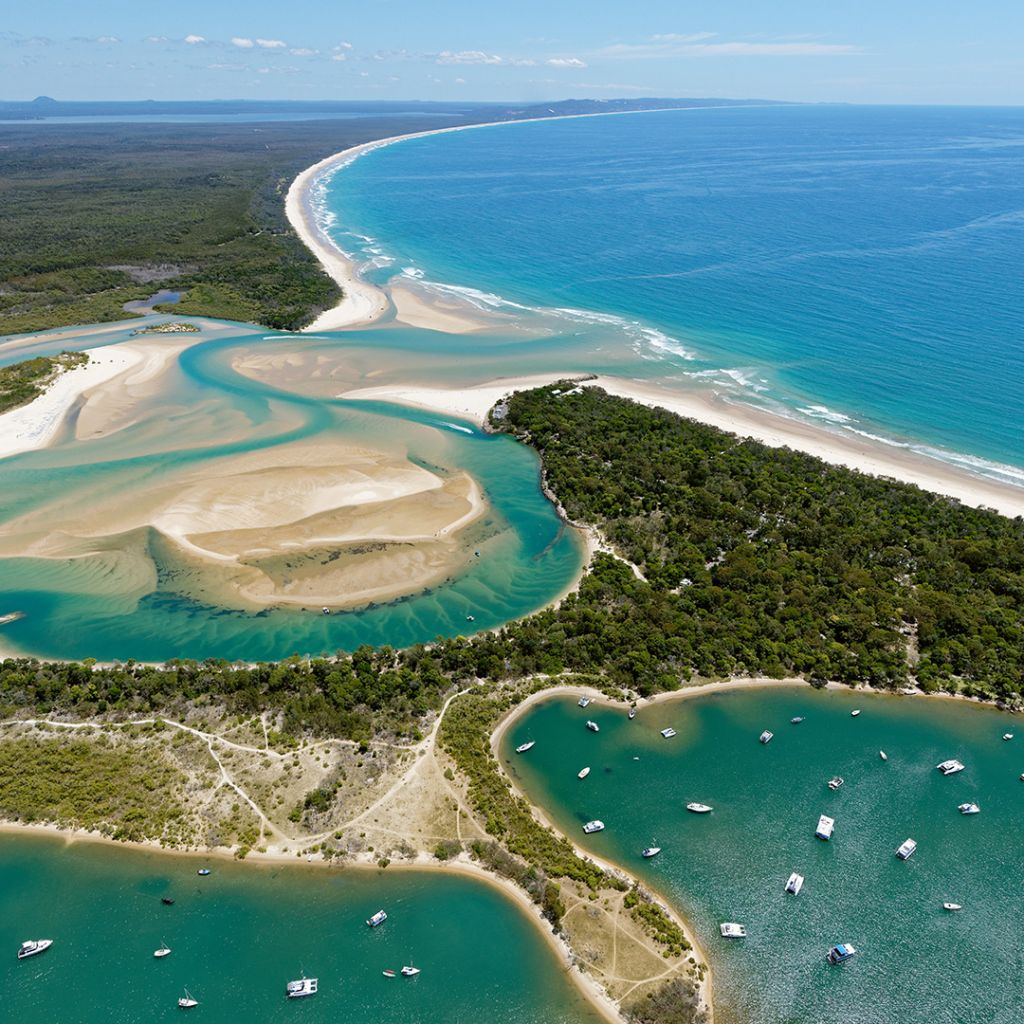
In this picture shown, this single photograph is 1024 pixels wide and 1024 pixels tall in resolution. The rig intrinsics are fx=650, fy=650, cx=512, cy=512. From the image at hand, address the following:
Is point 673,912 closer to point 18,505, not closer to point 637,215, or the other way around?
point 18,505

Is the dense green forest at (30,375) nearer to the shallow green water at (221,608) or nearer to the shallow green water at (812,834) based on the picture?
the shallow green water at (221,608)

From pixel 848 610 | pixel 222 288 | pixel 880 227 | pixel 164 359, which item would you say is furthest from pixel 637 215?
pixel 848 610

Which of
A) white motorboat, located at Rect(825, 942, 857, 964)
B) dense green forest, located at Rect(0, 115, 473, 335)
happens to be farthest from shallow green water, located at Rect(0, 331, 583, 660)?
dense green forest, located at Rect(0, 115, 473, 335)

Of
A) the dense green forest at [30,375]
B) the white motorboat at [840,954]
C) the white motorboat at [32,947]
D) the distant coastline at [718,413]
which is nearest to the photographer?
the white motorboat at [840,954]

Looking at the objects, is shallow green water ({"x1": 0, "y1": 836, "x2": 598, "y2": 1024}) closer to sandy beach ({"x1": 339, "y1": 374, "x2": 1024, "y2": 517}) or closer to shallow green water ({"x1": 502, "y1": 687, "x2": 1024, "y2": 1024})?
shallow green water ({"x1": 502, "y1": 687, "x2": 1024, "y2": 1024})

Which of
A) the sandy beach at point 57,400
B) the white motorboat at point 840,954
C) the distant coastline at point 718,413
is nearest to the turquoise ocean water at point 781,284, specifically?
the distant coastline at point 718,413
